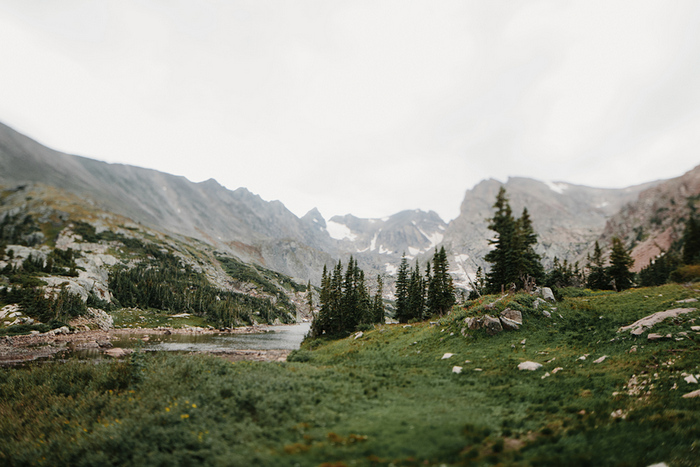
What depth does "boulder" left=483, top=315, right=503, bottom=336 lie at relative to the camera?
2883cm

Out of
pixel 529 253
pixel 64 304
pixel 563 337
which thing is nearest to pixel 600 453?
pixel 563 337

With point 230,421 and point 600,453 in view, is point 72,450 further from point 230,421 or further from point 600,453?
point 600,453

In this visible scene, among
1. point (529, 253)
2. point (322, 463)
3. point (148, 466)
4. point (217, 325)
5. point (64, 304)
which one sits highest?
point (529, 253)

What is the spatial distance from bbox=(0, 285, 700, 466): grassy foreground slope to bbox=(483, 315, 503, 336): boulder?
10.6 ft

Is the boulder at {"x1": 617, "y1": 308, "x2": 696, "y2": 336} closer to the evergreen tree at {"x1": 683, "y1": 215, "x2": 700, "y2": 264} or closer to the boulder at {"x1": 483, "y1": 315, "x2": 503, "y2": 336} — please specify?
the boulder at {"x1": 483, "y1": 315, "x2": 503, "y2": 336}

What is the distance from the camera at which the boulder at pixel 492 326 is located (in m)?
28.8

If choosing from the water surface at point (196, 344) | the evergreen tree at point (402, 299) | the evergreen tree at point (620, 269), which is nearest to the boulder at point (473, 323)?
the water surface at point (196, 344)

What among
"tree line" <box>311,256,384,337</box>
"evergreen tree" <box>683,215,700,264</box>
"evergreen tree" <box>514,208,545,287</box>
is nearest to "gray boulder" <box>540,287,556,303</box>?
"evergreen tree" <box>514,208,545,287</box>

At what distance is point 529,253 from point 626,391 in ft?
153

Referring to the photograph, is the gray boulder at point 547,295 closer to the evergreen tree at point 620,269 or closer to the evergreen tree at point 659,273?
the evergreen tree at point 620,269

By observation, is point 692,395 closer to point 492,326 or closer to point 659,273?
point 492,326

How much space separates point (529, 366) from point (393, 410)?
38.7ft

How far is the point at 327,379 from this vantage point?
20.0 meters

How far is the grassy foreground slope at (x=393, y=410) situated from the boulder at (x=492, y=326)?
3.22 m
